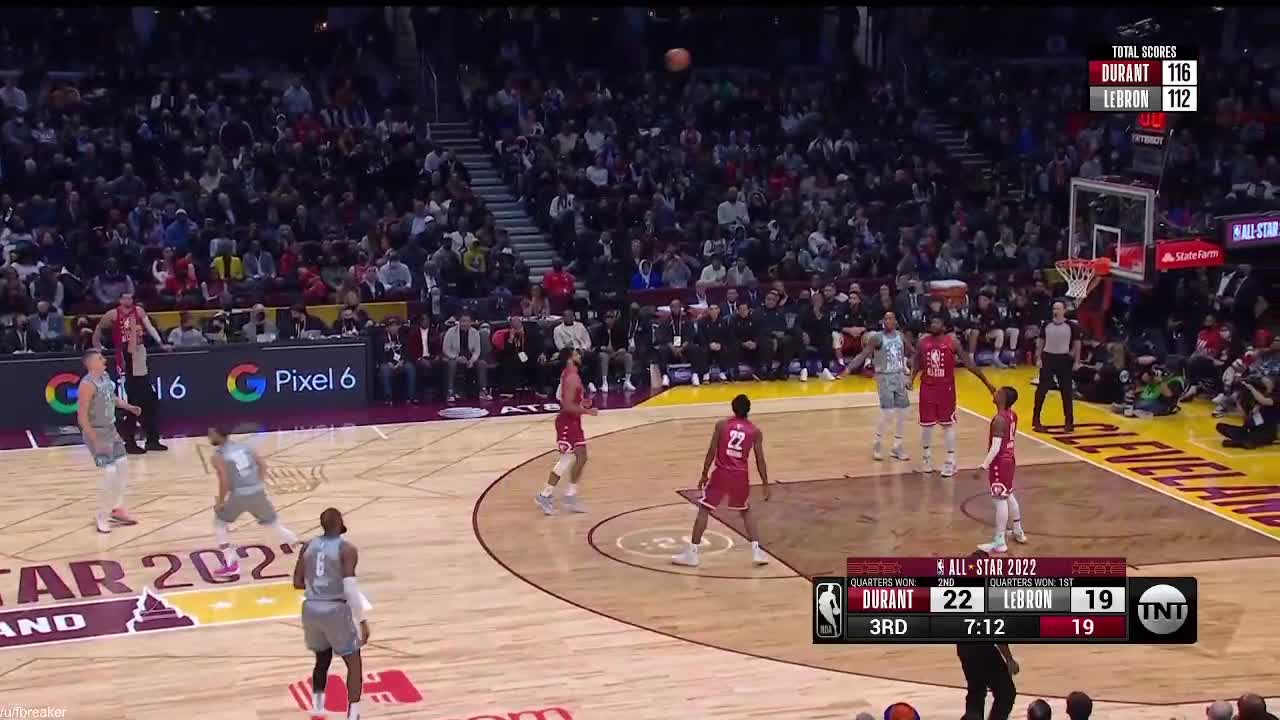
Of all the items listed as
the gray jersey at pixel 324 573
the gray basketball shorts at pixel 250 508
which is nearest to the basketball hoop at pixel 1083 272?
the gray basketball shorts at pixel 250 508

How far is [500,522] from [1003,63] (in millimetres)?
22096

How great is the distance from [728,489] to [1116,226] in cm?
1088

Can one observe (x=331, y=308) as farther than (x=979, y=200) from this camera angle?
No

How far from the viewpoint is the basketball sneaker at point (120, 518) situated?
57.5ft

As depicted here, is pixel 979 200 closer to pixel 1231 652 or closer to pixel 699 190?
pixel 699 190

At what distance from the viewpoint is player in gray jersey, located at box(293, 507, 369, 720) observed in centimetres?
1150

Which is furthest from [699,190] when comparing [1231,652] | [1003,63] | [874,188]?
[1231,652]

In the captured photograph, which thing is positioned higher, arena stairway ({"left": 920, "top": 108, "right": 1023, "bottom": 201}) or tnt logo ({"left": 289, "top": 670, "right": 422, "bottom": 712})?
arena stairway ({"left": 920, "top": 108, "right": 1023, "bottom": 201})

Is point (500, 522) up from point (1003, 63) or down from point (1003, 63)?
down

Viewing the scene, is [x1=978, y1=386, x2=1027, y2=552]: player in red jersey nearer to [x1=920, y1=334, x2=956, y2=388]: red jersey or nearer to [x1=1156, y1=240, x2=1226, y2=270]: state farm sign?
[x1=920, y1=334, x2=956, y2=388]: red jersey

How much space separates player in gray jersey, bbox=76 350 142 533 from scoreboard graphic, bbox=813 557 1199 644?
7.86 meters

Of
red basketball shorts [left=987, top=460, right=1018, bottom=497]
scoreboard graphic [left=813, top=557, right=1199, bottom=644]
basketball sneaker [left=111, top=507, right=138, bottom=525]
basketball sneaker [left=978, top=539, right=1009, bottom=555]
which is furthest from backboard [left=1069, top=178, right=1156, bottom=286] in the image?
basketball sneaker [left=111, top=507, right=138, bottom=525]

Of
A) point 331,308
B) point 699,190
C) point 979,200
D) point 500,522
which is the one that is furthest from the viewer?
point 979,200

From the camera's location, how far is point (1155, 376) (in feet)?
75.2
